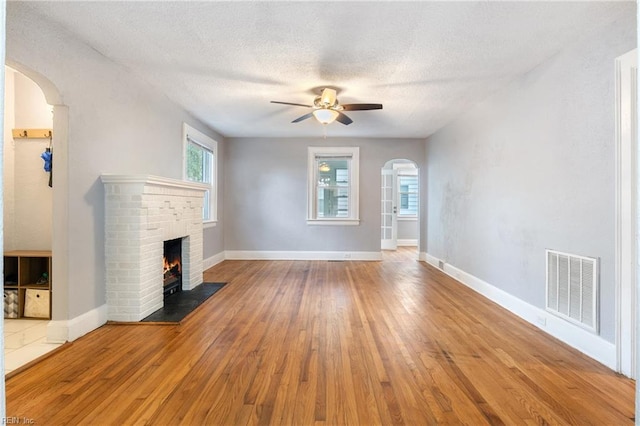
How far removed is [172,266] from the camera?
390 cm

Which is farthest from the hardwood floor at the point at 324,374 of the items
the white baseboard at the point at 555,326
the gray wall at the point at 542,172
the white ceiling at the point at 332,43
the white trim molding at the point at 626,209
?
the white ceiling at the point at 332,43

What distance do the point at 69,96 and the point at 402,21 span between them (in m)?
2.71

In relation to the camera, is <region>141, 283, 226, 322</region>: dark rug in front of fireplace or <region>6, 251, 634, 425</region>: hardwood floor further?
<region>141, 283, 226, 322</region>: dark rug in front of fireplace

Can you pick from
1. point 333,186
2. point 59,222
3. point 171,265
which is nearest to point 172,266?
point 171,265

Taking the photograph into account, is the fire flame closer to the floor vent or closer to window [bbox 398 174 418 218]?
the floor vent

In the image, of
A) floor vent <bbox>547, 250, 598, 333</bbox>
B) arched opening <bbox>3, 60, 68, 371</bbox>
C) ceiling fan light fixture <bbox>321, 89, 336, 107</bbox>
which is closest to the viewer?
floor vent <bbox>547, 250, 598, 333</bbox>

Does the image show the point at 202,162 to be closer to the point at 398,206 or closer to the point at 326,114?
the point at 326,114

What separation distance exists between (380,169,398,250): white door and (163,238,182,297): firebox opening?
5.72 m

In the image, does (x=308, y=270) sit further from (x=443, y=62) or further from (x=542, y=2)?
(x=542, y=2)

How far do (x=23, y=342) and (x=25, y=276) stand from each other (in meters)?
0.78

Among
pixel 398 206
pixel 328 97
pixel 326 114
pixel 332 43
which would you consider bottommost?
pixel 398 206

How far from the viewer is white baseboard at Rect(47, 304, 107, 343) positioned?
8.14 feet

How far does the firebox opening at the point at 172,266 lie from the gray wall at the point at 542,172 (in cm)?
387

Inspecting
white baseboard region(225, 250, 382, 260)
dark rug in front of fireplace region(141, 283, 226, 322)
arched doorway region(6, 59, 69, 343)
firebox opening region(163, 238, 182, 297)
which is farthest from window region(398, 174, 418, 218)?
arched doorway region(6, 59, 69, 343)
